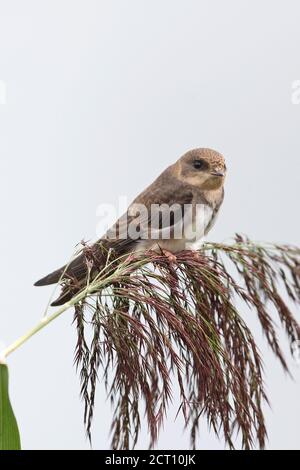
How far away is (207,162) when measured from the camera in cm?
361

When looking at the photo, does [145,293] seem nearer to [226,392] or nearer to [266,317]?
[226,392]

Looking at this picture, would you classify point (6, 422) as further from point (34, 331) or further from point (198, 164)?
point (198, 164)

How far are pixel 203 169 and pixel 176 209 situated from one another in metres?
0.26

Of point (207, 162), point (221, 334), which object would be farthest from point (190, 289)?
point (207, 162)

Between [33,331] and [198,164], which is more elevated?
[198,164]

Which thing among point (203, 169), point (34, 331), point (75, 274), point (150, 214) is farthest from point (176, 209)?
point (34, 331)

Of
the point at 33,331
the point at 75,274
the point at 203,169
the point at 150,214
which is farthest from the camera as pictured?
the point at 203,169

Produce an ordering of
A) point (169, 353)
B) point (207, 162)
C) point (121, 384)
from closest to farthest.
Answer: point (169, 353) < point (121, 384) < point (207, 162)

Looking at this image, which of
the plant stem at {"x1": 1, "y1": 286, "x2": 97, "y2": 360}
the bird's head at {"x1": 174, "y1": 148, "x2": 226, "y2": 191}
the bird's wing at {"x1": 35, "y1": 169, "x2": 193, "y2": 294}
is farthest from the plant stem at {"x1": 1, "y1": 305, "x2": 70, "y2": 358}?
the bird's head at {"x1": 174, "y1": 148, "x2": 226, "y2": 191}

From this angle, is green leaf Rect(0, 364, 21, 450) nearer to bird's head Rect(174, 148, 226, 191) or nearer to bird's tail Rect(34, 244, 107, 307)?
bird's tail Rect(34, 244, 107, 307)

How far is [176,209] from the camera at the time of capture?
138 inches

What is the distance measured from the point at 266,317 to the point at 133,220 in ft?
3.09

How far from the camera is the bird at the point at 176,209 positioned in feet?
10.9

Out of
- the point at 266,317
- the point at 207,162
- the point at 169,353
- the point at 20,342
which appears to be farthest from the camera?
the point at 207,162
